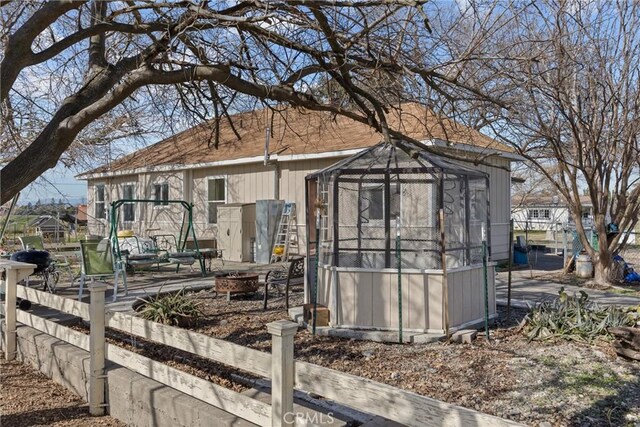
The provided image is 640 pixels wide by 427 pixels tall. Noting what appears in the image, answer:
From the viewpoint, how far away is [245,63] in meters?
6.29

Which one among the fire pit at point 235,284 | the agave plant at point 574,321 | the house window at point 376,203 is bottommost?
the agave plant at point 574,321

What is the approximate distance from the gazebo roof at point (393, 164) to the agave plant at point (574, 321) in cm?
204

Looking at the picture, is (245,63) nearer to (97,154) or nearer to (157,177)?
(97,154)

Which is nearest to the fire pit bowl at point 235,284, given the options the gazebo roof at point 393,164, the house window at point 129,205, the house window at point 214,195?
the gazebo roof at point 393,164

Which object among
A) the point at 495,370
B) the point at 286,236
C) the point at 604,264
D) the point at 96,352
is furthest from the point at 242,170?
the point at 495,370

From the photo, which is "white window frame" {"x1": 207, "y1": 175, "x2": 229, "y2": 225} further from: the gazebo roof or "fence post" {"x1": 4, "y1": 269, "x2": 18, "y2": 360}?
"fence post" {"x1": 4, "y1": 269, "x2": 18, "y2": 360}

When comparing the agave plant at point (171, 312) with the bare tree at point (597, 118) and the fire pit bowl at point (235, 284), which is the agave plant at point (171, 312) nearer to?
the fire pit bowl at point (235, 284)

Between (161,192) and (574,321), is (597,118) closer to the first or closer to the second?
(574,321)

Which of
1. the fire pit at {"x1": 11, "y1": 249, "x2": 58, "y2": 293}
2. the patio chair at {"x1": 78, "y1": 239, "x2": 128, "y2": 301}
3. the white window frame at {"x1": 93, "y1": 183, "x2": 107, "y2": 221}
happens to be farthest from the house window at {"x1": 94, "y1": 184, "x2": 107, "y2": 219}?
the patio chair at {"x1": 78, "y1": 239, "x2": 128, "y2": 301}

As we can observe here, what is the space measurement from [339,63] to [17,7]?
137 inches

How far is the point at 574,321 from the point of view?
6.38 meters

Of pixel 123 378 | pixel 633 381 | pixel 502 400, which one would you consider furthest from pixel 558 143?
pixel 123 378

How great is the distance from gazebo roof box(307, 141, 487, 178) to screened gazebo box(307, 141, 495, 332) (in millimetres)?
13

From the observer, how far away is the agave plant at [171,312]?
6.66 meters
